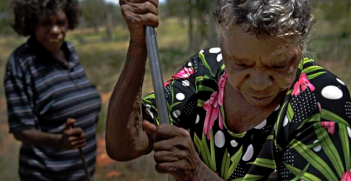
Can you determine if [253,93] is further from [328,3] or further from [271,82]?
[328,3]

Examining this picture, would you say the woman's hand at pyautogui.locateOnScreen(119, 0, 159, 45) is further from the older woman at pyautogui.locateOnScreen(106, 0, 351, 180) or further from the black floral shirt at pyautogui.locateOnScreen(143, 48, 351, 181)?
the black floral shirt at pyautogui.locateOnScreen(143, 48, 351, 181)

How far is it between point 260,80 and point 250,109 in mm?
199

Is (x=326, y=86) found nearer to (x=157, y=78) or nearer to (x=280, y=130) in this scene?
(x=280, y=130)

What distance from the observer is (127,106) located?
1.62m

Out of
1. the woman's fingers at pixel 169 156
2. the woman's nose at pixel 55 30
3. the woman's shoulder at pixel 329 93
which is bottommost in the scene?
the woman's fingers at pixel 169 156

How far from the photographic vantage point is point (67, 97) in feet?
9.62

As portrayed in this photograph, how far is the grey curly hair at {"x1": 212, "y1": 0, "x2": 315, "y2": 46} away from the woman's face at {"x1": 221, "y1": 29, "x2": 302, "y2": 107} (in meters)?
0.03

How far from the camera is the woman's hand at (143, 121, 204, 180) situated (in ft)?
4.45

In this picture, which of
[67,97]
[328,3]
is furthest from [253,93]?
[328,3]

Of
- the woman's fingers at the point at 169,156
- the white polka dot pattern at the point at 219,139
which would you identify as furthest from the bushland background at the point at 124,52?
the woman's fingers at the point at 169,156

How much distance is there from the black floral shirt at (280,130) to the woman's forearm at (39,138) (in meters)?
1.30

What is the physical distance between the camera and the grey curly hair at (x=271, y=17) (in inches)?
51.6

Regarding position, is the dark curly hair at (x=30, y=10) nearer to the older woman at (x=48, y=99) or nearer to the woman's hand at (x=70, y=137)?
the older woman at (x=48, y=99)

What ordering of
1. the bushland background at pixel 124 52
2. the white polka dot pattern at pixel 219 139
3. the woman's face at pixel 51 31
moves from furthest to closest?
1. the bushland background at pixel 124 52
2. the woman's face at pixel 51 31
3. the white polka dot pattern at pixel 219 139
